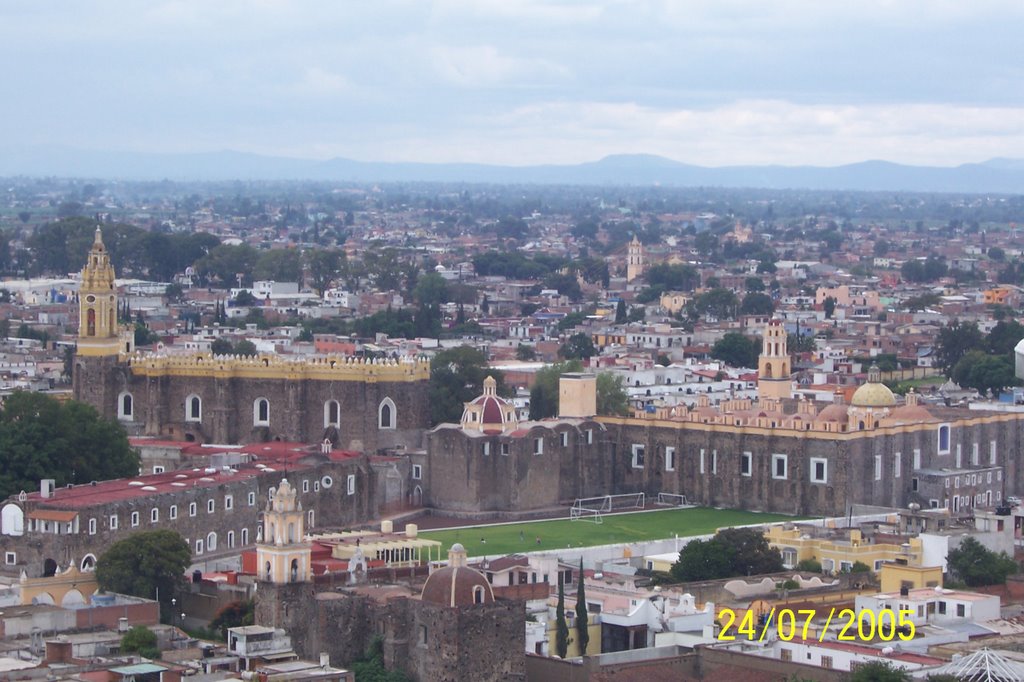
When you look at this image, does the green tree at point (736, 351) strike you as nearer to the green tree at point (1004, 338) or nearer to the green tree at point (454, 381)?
the green tree at point (1004, 338)

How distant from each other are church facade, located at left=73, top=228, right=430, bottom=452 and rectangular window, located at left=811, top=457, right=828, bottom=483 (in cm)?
920

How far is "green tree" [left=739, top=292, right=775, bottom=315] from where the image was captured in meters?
123

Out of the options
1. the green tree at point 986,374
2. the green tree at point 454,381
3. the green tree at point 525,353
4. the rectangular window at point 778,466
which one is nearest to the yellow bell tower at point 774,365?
the rectangular window at point 778,466

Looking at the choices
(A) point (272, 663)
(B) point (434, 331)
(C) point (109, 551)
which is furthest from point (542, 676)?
(B) point (434, 331)

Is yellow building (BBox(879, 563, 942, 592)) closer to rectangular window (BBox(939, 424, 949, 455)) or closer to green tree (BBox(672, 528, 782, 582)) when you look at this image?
green tree (BBox(672, 528, 782, 582))

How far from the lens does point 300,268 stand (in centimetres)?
14175

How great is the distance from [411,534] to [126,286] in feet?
261

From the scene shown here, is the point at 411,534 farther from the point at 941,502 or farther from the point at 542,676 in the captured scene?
the point at 941,502

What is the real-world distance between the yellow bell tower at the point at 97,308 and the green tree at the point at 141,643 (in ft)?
80.8

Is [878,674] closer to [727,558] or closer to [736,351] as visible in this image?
[727,558]

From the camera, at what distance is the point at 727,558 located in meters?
47.8

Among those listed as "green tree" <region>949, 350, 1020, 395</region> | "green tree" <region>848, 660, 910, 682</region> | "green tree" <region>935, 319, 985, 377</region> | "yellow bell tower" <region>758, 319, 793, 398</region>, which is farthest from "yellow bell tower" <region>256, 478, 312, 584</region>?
"green tree" <region>935, 319, 985, 377</region>

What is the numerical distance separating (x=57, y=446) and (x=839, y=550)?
16261 mm

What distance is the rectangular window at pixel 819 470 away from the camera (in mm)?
61062
